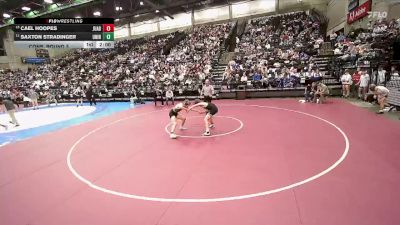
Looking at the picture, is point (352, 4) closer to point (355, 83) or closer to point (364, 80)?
point (355, 83)

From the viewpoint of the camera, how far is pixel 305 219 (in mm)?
3508

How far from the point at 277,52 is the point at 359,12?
5.57 m

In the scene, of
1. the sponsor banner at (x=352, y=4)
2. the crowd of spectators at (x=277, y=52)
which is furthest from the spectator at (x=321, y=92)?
the sponsor banner at (x=352, y=4)

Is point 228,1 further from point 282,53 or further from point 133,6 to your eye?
point 282,53

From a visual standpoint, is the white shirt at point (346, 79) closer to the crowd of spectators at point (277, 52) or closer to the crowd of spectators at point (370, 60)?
the crowd of spectators at point (370, 60)

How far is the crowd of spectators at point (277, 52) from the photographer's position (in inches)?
629

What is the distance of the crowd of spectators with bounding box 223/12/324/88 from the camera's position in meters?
16.0

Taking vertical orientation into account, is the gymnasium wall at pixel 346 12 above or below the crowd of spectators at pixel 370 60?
above

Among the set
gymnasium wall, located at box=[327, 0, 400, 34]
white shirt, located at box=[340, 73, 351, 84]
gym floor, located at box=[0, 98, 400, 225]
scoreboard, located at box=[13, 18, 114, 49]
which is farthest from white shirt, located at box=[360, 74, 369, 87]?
scoreboard, located at box=[13, 18, 114, 49]

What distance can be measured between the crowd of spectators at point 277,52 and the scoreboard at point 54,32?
880 centimetres

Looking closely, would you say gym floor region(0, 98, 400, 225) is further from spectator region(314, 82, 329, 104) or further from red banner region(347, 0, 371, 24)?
red banner region(347, 0, 371, 24)

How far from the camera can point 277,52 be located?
1938 centimetres

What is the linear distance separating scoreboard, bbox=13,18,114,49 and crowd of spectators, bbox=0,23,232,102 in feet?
22.8

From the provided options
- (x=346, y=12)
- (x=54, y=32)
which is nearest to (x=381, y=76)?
(x=346, y=12)
